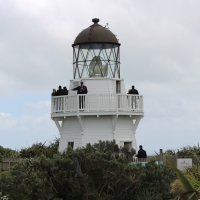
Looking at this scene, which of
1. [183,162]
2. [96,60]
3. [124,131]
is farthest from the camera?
[124,131]

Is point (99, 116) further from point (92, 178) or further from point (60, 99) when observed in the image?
point (92, 178)

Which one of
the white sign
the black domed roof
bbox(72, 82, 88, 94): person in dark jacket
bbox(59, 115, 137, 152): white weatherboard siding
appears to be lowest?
the white sign

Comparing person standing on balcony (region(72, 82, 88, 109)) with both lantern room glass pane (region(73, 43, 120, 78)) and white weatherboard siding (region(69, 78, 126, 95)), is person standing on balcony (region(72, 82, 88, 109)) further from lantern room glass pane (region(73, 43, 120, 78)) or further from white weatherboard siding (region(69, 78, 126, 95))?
lantern room glass pane (region(73, 43, 120, 78))

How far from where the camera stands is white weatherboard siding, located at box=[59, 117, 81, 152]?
28.4 metres

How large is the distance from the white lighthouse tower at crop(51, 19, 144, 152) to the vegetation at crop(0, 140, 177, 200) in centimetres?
610

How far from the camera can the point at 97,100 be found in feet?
90.8

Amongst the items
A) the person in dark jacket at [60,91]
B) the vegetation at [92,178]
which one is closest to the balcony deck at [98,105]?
the person in dark jacket at [60,91]

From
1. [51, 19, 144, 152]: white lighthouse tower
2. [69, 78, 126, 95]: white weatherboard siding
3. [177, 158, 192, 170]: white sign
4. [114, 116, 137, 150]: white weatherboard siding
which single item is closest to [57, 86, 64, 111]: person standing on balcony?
[51, 19, 144, 152]: white lighthouse tower

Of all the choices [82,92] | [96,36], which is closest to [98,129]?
[82,92]

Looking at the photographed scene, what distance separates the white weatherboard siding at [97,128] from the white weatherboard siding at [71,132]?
1.30 ft

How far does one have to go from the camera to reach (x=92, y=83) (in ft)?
92.8

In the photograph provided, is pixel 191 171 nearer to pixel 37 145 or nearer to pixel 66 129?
pixel 66 129

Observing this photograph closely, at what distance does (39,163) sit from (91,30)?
928 cm

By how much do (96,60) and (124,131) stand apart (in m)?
3.52
